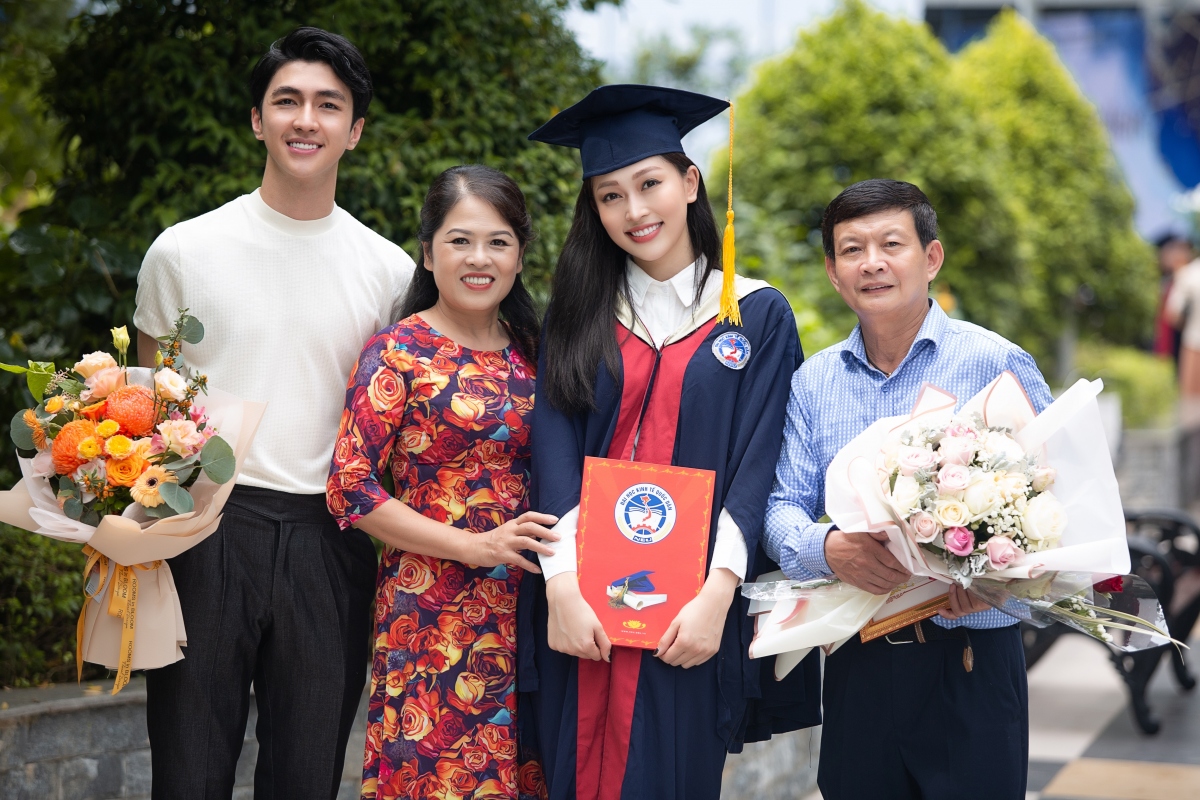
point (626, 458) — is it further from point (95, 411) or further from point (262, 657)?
point (95, 411)

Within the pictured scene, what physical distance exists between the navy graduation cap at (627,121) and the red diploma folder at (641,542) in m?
0.68

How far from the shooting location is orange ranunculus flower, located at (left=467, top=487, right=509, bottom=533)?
2639 millimetres

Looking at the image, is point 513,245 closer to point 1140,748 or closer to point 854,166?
point 1140,748

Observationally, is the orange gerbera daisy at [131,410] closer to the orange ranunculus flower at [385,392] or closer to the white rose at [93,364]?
the white rose at [93,364]

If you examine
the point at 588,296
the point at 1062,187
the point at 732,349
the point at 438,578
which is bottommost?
the point at 438,578

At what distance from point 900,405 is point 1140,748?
322 cm

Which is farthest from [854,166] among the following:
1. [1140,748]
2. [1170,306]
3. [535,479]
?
[535,479]

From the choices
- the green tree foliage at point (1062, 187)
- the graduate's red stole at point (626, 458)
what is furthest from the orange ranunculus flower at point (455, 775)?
the green tree foliage at point (1062, 187)

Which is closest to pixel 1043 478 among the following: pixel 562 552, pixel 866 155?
pixel 562 552

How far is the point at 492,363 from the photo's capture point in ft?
8.94

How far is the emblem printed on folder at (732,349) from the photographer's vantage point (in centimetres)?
258

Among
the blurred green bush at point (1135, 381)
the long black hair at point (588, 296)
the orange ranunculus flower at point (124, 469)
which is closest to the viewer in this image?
the orange ranunculus flower at point (124, 469)

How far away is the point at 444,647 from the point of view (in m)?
2.59

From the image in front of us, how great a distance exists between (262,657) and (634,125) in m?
1.46
